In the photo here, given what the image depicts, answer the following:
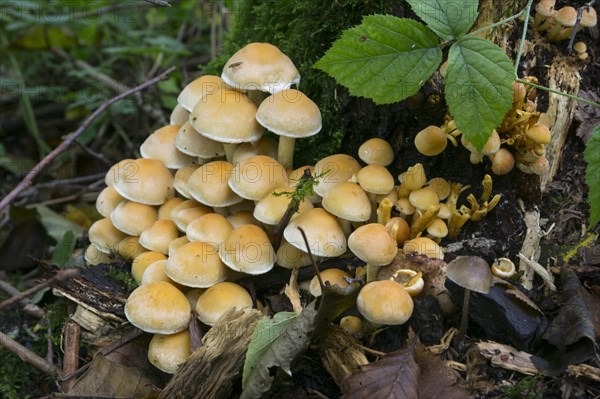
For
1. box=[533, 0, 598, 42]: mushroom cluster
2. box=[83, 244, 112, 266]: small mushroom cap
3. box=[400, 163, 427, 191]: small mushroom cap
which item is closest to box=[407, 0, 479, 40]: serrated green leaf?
box=[400, 163, 427, 191]: small mushroom cap

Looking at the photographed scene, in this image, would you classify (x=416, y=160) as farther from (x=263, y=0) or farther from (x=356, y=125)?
(x=263, y=0)

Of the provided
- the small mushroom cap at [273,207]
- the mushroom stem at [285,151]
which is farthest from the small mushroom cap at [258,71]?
the small mushroom cap at [273,207]

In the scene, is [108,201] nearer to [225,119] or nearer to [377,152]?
[225,119]

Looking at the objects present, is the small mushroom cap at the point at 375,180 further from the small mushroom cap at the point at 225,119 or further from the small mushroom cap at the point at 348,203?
the small mushroom cap at the point at 225,119

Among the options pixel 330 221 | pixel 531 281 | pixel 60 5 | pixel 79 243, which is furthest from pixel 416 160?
pixel 60 5

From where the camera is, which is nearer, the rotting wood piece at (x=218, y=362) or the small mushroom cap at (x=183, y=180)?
the rotting wood piece at (x=218, y=362)

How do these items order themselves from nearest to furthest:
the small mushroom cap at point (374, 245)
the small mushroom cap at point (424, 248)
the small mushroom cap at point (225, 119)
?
the small mushroom cap at point (374, 245) < the small mushroom cap at point (424, 248) < the small mushroom cap at point (225, 119)
